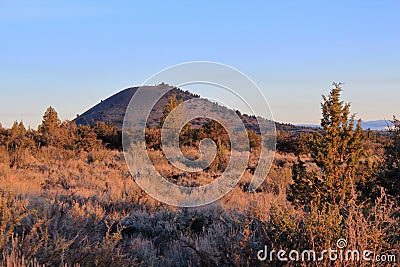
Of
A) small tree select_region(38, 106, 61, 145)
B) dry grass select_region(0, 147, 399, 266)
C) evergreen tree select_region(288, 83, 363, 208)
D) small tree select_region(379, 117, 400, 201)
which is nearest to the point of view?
dry grass select_region(0, 147, 399, 266)

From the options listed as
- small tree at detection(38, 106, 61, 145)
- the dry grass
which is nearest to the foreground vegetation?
the dry grass

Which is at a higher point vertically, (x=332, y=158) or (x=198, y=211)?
(x=332, y=158)

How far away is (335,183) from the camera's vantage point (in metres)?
8.81

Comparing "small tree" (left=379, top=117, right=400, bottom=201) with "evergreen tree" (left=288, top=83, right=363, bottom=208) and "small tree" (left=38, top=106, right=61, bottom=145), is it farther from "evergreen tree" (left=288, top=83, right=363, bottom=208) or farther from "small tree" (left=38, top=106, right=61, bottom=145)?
"small tree" (left=38, top=106, right=61, bottom=145)

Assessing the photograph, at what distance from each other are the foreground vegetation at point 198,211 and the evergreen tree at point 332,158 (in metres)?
0.02

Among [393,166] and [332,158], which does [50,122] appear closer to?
[332,158]

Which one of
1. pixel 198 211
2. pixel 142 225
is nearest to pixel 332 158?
pixel 198 211

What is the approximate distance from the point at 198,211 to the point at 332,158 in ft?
9.75

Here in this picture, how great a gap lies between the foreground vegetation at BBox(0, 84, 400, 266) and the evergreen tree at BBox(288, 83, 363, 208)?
2cm

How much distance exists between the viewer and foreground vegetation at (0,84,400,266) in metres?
4.76

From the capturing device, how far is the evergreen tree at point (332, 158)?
8734 millimetres

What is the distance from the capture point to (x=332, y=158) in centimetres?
888

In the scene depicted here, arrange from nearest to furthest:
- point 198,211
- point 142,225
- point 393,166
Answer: point 142,225 → point 393,166 → point 198,211

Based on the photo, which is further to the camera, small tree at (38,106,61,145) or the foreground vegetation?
small tree at (38,106,61,145)
